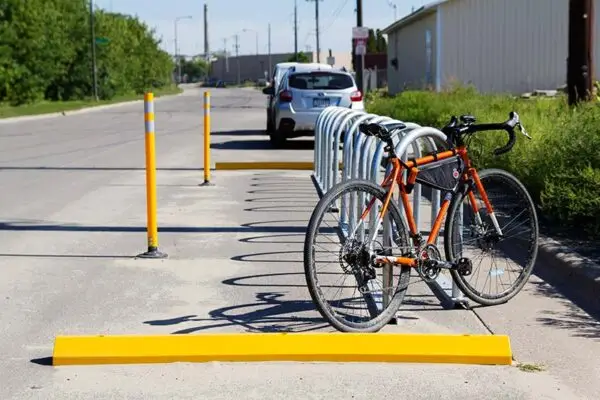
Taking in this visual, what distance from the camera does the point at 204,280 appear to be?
739 cm

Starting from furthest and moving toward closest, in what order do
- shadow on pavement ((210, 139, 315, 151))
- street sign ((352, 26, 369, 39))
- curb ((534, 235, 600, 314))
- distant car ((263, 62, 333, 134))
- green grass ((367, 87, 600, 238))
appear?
1. street sign ((352, 26, 369, 39))
2. distant car ((263, 62, 333, 134))
3. shadow on pavement ((210, 139, 315, 151))
4. green grass ((367, 87, 600, 238))
5. curb ((534, 235, 600, 314))

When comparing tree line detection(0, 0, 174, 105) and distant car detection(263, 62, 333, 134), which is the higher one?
tree line detection(0, 0, 174, 105)

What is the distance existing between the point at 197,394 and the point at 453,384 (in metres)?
1.25

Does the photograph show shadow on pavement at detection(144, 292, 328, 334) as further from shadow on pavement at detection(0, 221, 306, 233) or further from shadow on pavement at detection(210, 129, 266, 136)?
shadow on pavement at detection(210, 129, 266, 136)

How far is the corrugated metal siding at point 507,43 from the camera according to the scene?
29562 millimetres

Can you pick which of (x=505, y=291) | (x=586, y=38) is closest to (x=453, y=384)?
(x=505, y=291)

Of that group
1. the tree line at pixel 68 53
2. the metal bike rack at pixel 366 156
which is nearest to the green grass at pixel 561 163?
the metal bike rack at pixel 366 156

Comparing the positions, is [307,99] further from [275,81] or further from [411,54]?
[411,54]

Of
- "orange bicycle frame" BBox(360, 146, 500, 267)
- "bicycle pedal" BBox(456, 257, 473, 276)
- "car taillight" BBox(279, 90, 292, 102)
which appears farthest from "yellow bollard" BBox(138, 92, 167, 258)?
"car taillight" BBox(279, 90, 292, 102)

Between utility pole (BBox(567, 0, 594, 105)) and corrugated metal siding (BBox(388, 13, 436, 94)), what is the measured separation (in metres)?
26.9

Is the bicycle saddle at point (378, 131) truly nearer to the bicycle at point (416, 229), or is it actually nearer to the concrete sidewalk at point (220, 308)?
the bicycle at point (416, 229)

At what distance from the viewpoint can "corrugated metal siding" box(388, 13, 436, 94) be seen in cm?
4369

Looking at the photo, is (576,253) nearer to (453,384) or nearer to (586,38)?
(453,384)

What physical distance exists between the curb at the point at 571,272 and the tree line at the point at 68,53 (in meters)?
40.1
